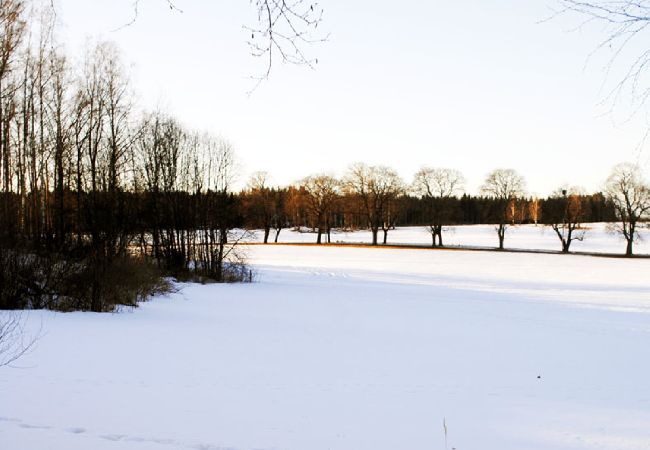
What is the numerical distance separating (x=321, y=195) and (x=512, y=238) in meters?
32.2

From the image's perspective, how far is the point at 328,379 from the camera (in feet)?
26.1

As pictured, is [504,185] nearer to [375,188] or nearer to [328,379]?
[375,188]

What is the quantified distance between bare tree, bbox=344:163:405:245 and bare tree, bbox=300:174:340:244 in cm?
217

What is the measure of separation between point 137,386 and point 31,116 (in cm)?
1868

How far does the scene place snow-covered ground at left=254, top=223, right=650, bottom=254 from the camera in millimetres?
70750

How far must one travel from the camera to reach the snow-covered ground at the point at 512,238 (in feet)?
232

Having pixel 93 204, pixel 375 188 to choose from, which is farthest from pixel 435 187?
pixel 93 204

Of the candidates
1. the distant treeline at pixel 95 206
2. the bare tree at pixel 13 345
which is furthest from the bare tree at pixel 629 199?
the bare tree at pixel 13 345

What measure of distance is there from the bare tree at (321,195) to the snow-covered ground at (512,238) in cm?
956

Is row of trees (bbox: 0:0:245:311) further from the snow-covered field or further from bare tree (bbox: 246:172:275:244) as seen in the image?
bare tree (bbox: 246:172:275:244)

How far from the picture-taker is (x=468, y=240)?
81500mm

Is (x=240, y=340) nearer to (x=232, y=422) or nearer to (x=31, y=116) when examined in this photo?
(x=232, y=422)

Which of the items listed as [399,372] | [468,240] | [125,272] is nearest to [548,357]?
[399,372]

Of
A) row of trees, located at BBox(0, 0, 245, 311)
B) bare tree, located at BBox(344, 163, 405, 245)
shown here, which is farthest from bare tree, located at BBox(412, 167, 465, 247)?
row of trees, located at BBox(0, 0, 245, 311)
